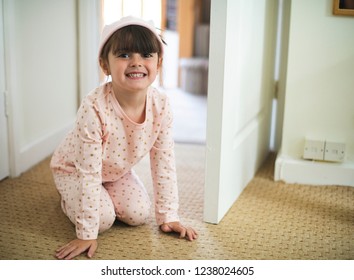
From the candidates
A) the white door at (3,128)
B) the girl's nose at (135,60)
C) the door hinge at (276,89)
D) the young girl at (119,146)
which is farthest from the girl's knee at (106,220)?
the door hinge at (276,89)

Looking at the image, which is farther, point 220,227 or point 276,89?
point 276,89

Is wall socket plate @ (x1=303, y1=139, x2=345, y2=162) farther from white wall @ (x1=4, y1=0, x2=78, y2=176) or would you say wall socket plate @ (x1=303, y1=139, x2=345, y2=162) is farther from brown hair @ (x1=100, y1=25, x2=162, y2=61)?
white wall @ (x1=4, y1=0, x2=78, y2=176)

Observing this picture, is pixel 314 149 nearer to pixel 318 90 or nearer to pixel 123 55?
pixel 318 90

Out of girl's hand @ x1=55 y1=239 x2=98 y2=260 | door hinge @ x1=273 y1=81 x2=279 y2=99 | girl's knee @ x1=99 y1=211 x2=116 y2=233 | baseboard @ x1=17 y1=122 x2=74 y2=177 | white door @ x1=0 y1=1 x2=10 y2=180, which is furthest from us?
door hinge @ x1=273 y1=81 x2=279 y2=99

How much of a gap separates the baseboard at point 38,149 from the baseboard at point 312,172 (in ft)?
2.49

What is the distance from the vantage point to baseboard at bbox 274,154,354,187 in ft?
5.09

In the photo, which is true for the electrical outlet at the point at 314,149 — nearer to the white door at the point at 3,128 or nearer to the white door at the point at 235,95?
the white door at the point at 235,95

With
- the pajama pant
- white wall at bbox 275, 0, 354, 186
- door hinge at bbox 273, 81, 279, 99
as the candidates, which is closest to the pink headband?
the pajama pant

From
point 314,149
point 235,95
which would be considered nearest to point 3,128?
point 235,95

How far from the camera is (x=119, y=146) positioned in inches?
47.2

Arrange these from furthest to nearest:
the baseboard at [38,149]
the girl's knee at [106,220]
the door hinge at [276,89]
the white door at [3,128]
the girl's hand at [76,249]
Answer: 1. the door hinge at [276,89]
2. the baseboard at [38,149]
3. the white door at [3,128]
4. the girl's knee at [106,220]
5. the girl's hand at [76,249]

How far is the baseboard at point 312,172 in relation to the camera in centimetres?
155

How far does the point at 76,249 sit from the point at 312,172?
0.79 meters
